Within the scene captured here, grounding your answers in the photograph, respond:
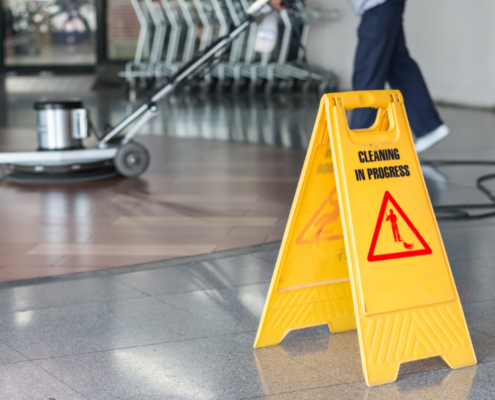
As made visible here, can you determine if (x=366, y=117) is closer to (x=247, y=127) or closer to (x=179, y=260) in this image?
(x=179, y=260)

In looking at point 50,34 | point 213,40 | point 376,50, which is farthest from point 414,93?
point 50,34

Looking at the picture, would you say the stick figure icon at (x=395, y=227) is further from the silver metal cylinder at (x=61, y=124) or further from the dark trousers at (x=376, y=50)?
the silver metal cylinder at (x=61, y=124)

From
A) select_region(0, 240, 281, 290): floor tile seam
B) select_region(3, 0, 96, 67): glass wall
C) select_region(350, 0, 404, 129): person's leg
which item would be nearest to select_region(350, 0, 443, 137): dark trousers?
select_region(350, 0, 404, 129): person's leg

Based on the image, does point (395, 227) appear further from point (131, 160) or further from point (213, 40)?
point (213, 40)

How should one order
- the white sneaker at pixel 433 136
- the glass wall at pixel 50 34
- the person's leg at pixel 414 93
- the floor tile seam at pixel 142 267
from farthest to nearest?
the glass wall at pixel 50 34
the white sneaker at pixel 433 136
the person's leg at pixel 414 93
the floor tile seam at pixel 142 267

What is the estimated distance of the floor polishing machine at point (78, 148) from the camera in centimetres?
356

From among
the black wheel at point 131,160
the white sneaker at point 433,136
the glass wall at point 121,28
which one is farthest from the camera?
the glass wall at point 121,28

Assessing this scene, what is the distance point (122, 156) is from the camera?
3.70m

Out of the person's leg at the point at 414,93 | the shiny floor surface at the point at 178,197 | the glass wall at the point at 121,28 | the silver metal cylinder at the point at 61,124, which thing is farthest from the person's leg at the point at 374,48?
the glass wall at the point at 121,28

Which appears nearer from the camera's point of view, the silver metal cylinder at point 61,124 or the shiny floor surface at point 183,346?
the shiny floor surface at point 183,346

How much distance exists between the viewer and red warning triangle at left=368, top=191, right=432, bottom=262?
4.92 ft

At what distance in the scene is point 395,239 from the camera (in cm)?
152

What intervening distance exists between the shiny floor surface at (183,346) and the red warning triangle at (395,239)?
0.25 m

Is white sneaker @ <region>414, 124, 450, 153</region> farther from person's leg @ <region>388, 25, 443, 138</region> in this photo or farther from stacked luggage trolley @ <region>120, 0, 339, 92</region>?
stacked luggage trolley @ <region>120, 0, 339, 92</region>
